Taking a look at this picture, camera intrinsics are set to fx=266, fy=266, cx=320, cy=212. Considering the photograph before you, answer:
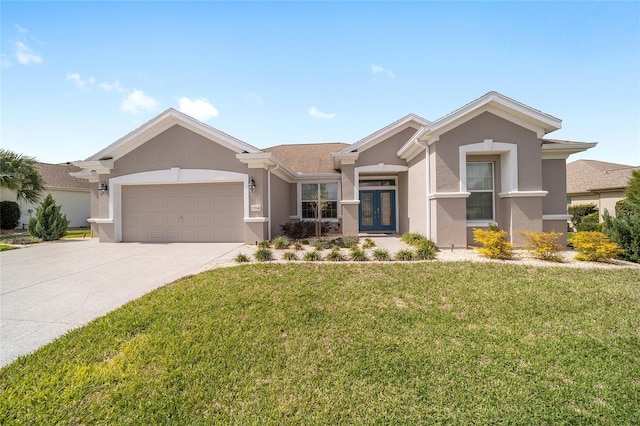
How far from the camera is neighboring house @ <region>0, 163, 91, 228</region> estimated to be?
65.2ft

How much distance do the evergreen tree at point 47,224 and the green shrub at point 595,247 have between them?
20380mm

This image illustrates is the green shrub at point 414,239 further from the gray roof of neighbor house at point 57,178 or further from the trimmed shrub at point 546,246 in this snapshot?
the gray roof of neighbor house at point 57,178

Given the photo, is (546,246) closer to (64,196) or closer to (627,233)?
(627,233)

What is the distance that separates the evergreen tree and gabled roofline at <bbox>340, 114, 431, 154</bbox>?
1398 cm

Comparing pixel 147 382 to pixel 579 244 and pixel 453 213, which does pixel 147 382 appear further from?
pixel 579 244

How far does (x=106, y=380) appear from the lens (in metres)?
2.86

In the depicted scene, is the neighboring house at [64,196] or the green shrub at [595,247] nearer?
the green shrub at [595,247]

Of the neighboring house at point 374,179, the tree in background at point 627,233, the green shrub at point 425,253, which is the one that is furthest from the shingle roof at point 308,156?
the tree in background at point 627,233

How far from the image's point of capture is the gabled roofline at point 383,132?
12086mm

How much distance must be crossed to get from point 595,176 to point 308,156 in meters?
21.7

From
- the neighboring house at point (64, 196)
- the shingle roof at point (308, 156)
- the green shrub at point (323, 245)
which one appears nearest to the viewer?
the green shrub at point (323, 245)

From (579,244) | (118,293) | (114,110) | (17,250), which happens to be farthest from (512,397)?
(17,250)

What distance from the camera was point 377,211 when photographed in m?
14.4

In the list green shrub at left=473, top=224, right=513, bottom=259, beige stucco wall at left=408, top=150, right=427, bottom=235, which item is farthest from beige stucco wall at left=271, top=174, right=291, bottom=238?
green shrub at left=473, top=224, right=513, bottom=259
